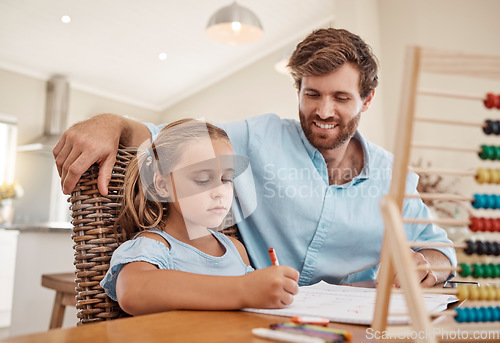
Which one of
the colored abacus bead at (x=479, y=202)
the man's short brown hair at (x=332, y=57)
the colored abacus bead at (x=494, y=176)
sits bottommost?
the colored abacus bead at (x=479, y=202)

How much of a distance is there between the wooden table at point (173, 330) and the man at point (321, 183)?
579mm

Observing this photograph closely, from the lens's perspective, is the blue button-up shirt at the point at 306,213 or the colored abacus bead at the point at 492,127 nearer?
the colored abacus bead at the point at 492,127

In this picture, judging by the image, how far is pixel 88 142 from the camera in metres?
0.89

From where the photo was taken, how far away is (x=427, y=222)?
478mm

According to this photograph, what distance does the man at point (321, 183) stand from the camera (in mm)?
1234

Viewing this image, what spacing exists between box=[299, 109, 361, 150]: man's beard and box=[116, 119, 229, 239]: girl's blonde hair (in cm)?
37

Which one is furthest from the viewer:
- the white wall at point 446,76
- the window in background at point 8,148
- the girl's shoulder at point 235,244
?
the window in background at point 8,148

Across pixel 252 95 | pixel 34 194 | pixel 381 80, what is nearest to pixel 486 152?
pixel 381 80

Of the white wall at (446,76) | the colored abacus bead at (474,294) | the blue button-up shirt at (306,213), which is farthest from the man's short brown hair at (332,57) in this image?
the white wall at (446,76)

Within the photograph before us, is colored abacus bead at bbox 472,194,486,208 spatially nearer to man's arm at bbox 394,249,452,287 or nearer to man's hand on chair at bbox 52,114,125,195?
man's arm at bbox 394,249,452,287

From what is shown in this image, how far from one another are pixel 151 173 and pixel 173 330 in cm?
53

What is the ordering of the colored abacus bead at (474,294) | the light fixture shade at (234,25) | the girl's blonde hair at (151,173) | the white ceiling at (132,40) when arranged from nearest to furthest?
the colored abacus bead at (474,294), the girl's blonde hair at (151,173), the light fixture shade at (234,25), the white ceiling at (132,40)

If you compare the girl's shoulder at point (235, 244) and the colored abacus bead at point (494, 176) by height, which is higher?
the colored abacus bead at point (494, 176)

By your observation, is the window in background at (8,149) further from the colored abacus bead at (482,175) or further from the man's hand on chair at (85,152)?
the colored abacus bead at (482,175)
